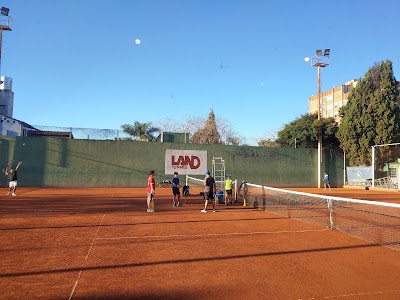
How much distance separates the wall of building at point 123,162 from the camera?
26.8 m

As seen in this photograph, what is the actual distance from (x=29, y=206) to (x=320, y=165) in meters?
26.1

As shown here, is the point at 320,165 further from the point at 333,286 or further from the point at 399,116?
the point at 333,286

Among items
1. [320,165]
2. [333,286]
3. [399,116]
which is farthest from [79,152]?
[399,116]

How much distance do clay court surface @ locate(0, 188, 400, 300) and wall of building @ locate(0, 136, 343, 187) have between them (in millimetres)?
17614

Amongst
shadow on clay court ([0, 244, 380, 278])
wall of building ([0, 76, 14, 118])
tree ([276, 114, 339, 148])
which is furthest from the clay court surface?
wall of building ([0, 76, 14, 118])

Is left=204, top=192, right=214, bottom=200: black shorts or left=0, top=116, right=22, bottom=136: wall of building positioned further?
left=0, top=116, right=22, bottom=136: wall of building

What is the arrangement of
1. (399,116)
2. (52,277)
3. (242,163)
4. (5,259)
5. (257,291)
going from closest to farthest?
1. (257,291)
2. (52,277)
3. (5,259)
4. (242,163)
5. (399,116)

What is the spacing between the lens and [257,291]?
4.81 metres

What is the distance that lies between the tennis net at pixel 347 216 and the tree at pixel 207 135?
3460 centimetres

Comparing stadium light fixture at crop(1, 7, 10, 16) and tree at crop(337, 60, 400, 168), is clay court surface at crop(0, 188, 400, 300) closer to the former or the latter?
tree at crop(337, 60, 400, 168)

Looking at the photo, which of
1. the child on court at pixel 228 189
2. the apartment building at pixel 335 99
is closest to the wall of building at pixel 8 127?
the child on court at pixel 228 189

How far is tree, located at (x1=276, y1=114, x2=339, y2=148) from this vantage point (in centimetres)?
3594

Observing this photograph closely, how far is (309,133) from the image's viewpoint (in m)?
36.0

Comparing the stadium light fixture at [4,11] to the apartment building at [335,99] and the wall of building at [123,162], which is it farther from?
the apartment building at [335,99]
